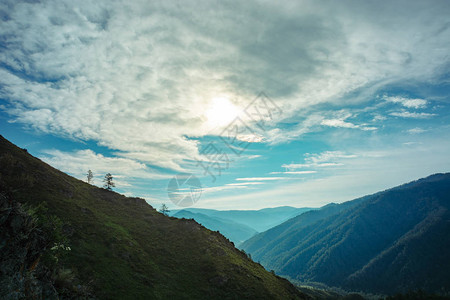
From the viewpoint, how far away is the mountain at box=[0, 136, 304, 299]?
74.5ft

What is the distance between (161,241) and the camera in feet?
197

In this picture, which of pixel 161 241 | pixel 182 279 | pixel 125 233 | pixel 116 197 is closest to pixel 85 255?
pixel 125 233

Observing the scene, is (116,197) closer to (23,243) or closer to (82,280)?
(82,280)

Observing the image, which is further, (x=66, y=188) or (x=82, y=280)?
(x=66, y=188)

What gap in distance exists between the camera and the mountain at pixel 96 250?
22.7m

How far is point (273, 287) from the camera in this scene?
55.6 m

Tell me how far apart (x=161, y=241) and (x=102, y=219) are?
641 inches

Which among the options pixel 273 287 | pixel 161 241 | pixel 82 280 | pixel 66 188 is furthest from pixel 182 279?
pixel 66 188

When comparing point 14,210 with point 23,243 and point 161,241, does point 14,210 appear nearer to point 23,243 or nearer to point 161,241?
point 23,243

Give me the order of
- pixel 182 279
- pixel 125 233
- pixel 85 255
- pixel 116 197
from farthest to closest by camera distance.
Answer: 1. pixel 116 197
2. pixel 125 233
3. pixel 182 279
4. pixel 85 255

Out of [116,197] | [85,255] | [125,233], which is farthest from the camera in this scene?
[116,197]

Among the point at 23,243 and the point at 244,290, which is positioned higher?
the point at 23,243

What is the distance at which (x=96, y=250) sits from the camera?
42.2m

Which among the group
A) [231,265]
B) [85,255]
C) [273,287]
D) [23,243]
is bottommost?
[273,287]
